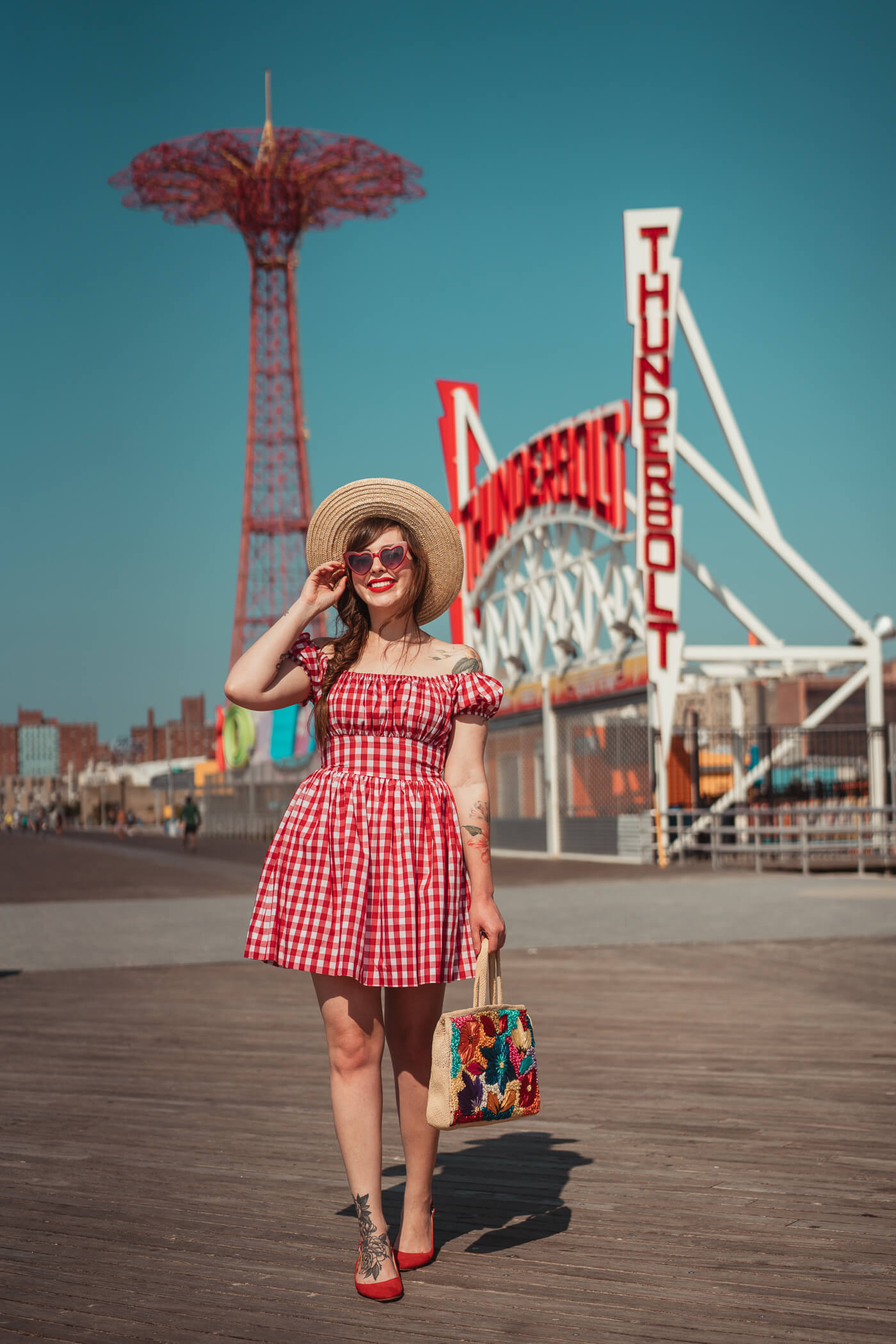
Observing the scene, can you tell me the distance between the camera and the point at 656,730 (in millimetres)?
22266

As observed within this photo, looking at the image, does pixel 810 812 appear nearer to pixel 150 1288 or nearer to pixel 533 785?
pixel 533 785

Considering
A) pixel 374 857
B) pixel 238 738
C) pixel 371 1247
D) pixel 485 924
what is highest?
pixel 238 738

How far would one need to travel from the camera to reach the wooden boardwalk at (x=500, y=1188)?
333 cm

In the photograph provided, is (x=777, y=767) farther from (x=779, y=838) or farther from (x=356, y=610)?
(x=356, y=610)

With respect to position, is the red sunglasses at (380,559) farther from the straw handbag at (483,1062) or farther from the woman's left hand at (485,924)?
the straw handbag at (483,1062)

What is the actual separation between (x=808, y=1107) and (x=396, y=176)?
54.5 metres

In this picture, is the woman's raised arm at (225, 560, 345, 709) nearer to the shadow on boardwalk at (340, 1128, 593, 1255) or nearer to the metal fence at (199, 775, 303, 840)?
the shadow on boardwalk at (340, 1128, 593, 1255)

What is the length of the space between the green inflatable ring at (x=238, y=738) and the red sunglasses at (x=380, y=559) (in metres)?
44.4

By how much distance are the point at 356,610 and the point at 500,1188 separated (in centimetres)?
184

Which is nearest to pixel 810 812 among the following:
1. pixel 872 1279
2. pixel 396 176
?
pixel 872 1279

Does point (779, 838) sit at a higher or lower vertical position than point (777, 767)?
lower

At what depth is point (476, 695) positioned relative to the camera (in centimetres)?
376

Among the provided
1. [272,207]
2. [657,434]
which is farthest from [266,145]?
[657,434]

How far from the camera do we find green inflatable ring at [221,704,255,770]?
163 ft
